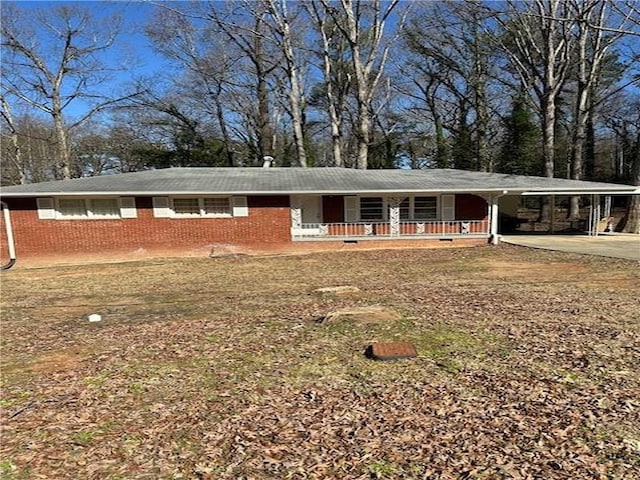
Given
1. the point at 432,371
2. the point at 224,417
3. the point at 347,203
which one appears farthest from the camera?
the point at 347,203

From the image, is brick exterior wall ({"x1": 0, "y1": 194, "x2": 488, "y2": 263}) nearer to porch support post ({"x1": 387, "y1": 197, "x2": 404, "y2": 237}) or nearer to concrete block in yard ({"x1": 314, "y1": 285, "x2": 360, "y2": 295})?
porch support post ({"x1": 387, "y1": 197, "x2": 404, "y2": 237})

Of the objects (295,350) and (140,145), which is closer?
(295,350)

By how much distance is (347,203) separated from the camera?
18.2m

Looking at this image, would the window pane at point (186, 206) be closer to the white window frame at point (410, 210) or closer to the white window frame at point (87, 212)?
the white window frame at point (87, 212)

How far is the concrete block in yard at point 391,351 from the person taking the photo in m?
4.87

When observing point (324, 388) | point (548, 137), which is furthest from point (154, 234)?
point (548, 137)

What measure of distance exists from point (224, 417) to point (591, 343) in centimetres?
430

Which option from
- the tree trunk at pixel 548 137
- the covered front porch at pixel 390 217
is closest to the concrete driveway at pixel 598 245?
the covered front porch at pixel 390 217

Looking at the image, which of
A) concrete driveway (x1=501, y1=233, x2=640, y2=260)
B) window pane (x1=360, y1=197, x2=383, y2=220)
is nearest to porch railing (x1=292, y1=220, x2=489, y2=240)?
window pane (x1=360, y1=197, x2=383, y2=220)

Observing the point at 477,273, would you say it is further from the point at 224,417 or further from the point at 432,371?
the point at 224,417

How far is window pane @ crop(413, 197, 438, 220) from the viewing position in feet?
60.8

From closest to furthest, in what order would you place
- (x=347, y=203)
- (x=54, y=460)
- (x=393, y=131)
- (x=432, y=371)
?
(x=54, y=460)
(x=432, y=371)
(x=347, y=203)
(x=393, y=131)

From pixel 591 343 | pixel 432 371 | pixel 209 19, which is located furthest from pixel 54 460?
pixel 209 19

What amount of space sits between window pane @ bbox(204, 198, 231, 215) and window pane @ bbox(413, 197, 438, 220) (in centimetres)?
775
